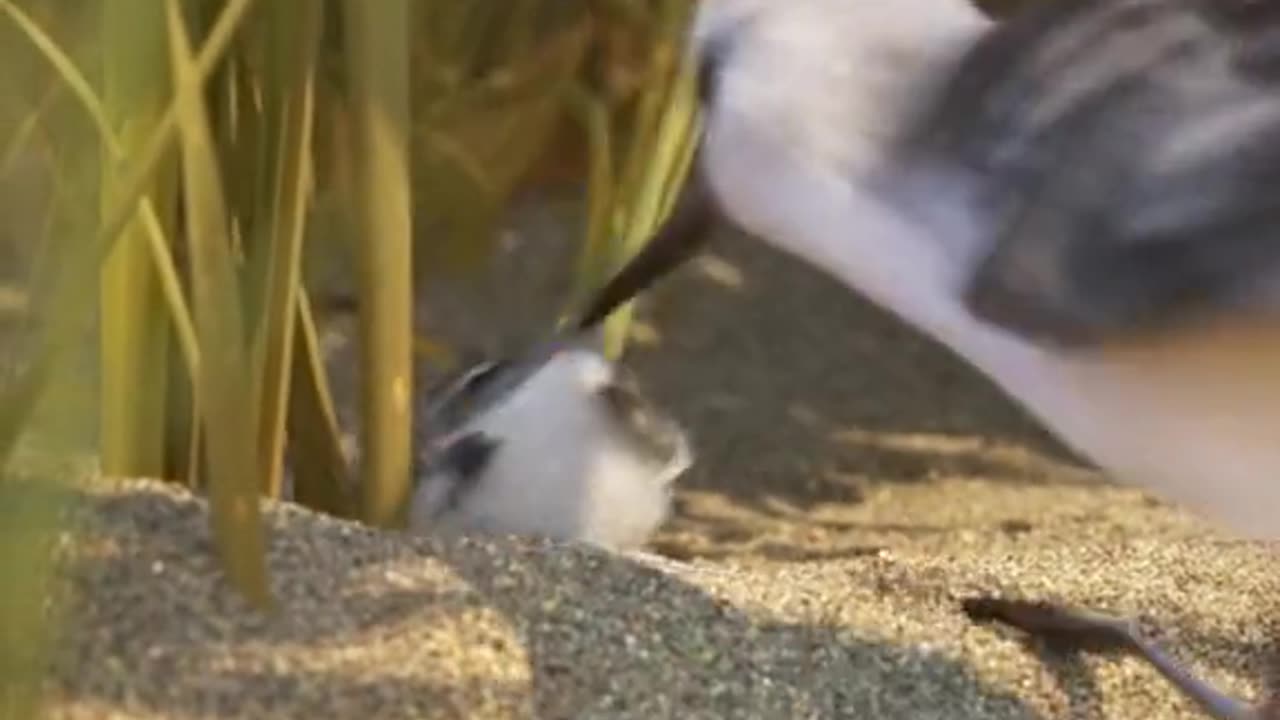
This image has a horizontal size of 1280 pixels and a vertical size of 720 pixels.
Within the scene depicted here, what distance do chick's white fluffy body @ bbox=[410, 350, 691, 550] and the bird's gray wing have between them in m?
0.49

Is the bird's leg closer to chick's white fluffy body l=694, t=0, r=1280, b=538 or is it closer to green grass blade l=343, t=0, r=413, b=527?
chick's white fluffy body l=694, t=0, r=1280, b=538

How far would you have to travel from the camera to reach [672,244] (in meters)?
1.42

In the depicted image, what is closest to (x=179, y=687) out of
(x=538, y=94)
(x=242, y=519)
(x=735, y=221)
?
(x=242, y=519)

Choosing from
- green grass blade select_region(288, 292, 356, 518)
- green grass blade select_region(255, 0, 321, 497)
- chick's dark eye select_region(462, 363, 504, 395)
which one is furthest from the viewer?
chick's dark eye select_region(462, 363, 504, 395)

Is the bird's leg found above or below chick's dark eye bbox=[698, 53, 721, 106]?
below

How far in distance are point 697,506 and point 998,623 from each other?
0.64m

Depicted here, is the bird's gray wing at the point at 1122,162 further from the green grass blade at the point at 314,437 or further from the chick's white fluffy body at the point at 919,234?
the green grass blade at the point at 314,437

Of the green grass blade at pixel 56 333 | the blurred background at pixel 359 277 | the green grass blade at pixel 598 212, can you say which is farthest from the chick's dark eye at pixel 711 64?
the green grass blade at pixel 56 333

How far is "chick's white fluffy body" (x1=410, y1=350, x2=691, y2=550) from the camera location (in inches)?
61.9

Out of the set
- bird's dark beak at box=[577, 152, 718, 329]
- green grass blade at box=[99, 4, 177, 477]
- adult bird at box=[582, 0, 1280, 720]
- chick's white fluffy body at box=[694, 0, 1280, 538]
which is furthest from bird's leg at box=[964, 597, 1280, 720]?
green grass blade at box=[99, 4, 177, 477]

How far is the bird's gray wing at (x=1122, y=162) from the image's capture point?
40.0 inches

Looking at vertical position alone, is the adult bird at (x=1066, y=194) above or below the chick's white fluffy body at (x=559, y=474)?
above

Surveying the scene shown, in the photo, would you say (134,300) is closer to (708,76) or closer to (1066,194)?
(708,76)

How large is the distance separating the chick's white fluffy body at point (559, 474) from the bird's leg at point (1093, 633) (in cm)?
29
